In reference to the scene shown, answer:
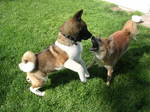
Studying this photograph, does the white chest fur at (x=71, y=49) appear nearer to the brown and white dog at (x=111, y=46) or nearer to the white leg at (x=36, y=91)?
the brown and white dog at (x=111, y=46)

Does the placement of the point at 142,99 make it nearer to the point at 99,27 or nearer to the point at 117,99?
the point at 117,99

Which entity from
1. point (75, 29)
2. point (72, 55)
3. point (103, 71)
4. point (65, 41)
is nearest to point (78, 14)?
point (75, 29)

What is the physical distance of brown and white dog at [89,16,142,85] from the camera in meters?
3.76

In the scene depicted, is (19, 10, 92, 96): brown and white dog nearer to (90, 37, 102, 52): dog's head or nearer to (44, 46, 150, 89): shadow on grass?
(90, 37, 102, 52): dog's head

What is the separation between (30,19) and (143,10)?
10.5 feet

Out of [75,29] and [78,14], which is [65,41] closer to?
[75,29]

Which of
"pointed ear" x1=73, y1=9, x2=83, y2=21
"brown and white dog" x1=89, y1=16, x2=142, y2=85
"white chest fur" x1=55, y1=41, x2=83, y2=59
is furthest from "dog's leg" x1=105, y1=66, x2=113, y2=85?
"pointed ear" x1=73, y1=9, x2=83, y2=21

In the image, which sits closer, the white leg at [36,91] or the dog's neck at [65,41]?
the dog's neck at [65,41]

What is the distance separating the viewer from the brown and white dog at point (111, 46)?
376 cm

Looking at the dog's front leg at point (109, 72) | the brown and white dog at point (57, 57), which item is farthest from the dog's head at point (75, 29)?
the dog's front leg at point (109, 72)

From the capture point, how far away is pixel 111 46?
3977 mm

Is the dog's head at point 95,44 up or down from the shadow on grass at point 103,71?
up

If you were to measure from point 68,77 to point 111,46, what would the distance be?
1.02m

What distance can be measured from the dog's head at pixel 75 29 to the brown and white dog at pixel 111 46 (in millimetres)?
197
